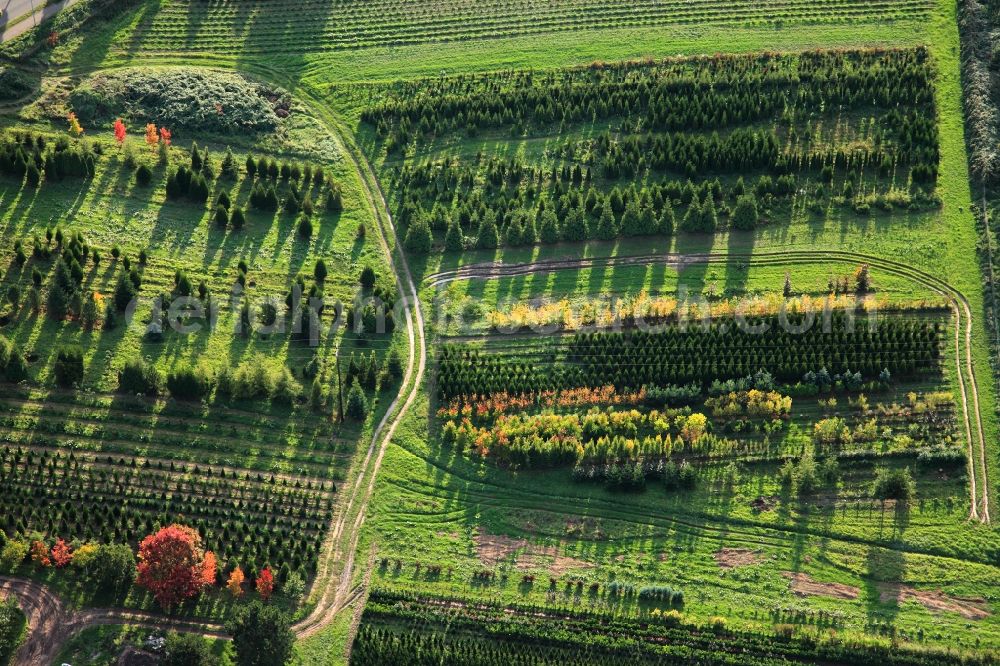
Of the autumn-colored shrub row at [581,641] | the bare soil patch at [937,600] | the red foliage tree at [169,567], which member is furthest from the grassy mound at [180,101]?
the bare soil patch at [937,600]

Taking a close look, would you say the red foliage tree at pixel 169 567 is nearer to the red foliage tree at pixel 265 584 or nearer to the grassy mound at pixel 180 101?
the red foliage tree at pixel 265 584

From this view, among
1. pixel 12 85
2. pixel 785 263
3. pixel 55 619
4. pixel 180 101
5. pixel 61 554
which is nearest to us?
pixel 55 619

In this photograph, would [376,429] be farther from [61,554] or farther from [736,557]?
[736,557]

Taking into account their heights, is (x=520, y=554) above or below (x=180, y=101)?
below

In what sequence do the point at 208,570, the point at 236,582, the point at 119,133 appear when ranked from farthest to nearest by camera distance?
the point at 119,133, the point at 236,582, the point at 208,570

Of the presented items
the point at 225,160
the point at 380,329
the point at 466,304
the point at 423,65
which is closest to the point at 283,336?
the point at 380,329

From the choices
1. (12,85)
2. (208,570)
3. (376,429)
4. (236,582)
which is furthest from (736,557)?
(12,85)

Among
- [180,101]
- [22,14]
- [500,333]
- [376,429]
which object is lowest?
[376,429]

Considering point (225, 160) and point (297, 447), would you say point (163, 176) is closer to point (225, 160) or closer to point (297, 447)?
point (225, 160)
